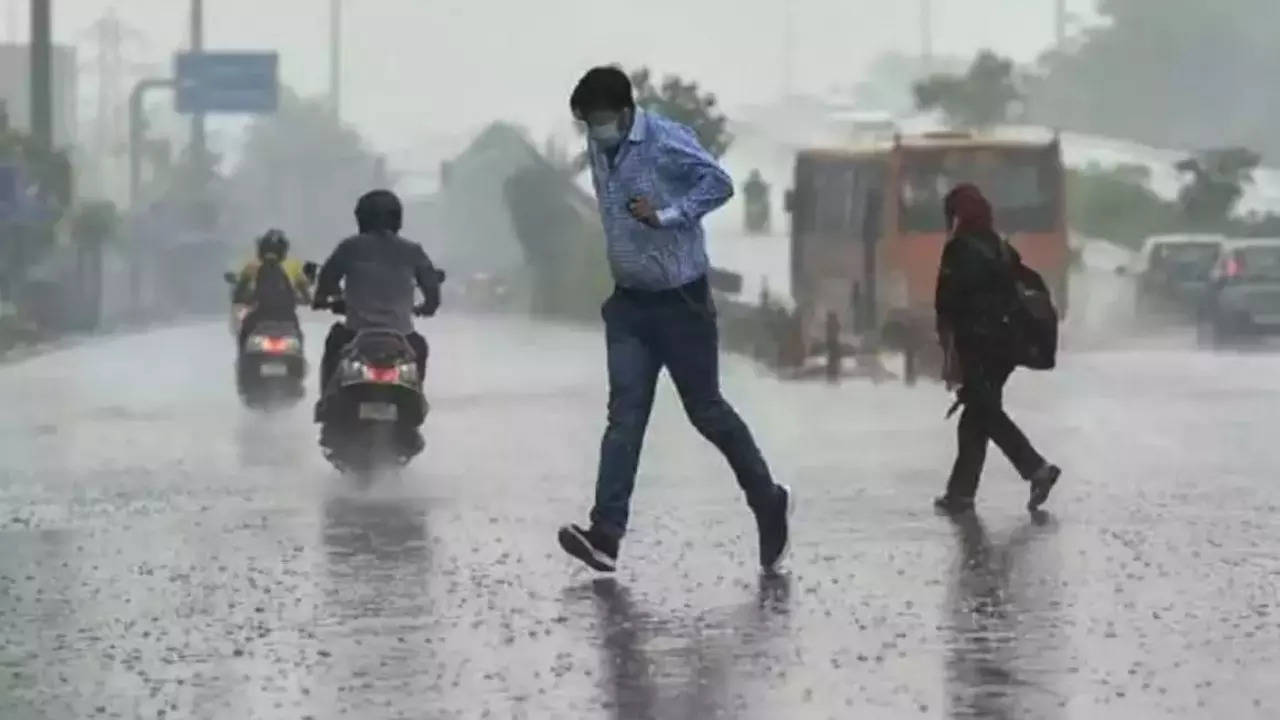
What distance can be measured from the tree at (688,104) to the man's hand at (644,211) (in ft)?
162

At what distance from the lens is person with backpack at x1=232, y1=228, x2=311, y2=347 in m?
27.0

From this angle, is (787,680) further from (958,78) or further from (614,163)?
(958,78)

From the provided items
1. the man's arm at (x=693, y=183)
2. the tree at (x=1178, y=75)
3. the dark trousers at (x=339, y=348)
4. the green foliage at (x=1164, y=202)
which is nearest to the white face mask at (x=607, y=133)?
the man's arm at (x=693, y=183)

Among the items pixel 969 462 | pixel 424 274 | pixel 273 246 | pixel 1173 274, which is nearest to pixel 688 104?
pixel 1173 274

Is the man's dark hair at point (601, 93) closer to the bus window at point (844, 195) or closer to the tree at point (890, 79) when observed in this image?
the bus window at point (844, 195)

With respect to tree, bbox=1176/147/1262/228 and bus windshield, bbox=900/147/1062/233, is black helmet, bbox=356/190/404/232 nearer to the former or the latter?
bus windshield, bbox=900/147/1062/233

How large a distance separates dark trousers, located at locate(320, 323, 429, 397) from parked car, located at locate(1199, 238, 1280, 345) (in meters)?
25.6

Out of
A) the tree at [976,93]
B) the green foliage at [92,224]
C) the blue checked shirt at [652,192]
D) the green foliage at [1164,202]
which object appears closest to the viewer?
the blue checked shirt at [652,192]

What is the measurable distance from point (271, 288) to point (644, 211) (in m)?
16.0

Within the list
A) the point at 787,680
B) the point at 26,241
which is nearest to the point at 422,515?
the point at 787,680

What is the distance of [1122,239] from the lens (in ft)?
265

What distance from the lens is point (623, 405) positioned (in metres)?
12.1

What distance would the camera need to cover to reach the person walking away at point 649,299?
11781mm

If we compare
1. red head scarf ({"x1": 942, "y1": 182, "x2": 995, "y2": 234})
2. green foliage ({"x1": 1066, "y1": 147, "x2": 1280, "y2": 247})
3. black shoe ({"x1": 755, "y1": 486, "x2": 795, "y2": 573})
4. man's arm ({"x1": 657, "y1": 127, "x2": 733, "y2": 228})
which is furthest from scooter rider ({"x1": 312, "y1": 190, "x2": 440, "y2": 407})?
green foliage ({"x1": 1066, "y1": 147, "x2": 1280, "y2": 247})
